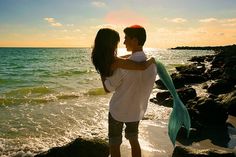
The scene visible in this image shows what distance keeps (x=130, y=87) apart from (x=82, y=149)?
104 inches

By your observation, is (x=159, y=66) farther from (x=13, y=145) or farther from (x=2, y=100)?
(x=2, y=100)

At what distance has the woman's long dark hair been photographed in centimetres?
367

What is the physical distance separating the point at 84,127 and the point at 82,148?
328 centimetres

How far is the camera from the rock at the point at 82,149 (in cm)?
593

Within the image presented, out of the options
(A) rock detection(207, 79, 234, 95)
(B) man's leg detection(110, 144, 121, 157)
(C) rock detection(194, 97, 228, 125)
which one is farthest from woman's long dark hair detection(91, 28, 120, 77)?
(A) rock detection(207, 79, 234, 95)

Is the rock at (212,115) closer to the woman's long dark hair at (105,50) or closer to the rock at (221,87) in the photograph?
the woman's long dark hair at (105,50)

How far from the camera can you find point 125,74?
376 centimetres

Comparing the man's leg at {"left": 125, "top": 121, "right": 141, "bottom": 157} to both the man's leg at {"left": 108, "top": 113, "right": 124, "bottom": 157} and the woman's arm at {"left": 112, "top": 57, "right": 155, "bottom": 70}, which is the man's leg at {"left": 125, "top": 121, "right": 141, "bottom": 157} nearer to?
the man's leg at {"left": 108, "top": 113, "right": 124, "bottom": 157}

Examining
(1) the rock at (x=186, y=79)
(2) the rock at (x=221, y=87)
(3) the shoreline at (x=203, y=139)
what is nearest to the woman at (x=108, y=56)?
(3) the shoreline at (x=203, y=139)

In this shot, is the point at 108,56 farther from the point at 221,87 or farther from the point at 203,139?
the point at 221,87

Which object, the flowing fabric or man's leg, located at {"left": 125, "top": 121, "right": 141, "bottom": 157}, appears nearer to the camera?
man's leg, located at {"left": 125, "top": 121, "right": 141, "bottom": 157}

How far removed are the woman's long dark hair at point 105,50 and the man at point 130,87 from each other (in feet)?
0.44

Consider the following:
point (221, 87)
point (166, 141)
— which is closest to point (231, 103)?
point (166, 141)

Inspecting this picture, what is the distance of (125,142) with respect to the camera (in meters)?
7.09
